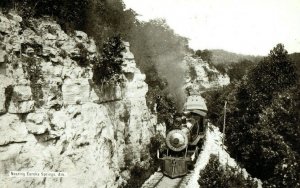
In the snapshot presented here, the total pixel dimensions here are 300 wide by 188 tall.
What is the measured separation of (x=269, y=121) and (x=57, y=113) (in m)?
14.4

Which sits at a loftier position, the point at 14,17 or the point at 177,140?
the point at 14,17

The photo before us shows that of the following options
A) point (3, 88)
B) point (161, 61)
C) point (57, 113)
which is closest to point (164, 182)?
point (57, 113)

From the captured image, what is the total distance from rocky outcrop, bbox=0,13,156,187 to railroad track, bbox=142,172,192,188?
1.70m

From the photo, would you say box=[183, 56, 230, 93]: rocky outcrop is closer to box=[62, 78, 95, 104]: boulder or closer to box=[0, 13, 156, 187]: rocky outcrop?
box=[0, 13, 156, 187]: rocky outcrop

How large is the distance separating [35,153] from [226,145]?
21963 millimetres

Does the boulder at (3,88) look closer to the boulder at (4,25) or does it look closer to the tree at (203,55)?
the boulder at (4,25)

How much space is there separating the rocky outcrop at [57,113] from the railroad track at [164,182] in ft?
5.59

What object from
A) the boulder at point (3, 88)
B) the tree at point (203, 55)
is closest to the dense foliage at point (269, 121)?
the boulder at point (3, 88)

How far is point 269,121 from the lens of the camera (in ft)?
68.8

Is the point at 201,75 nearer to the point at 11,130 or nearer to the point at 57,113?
the point at 57,113

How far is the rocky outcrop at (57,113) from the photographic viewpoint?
12.0m

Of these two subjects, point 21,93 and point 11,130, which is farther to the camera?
point 21,93

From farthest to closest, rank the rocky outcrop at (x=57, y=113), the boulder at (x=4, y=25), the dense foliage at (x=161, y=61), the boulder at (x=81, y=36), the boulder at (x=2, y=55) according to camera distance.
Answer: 1. the dense foliage at (x=161, y=61)
2. the boulder at (x=81, y=36)
3. the boulder at (x=4, y=25)
4. the rocky outcrop at (x=57, y=113)
5. the boulder at (x=2, y=55)

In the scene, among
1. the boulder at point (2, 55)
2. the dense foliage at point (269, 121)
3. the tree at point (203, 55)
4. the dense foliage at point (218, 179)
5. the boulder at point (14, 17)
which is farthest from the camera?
the tree at point (203, 55)
